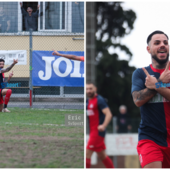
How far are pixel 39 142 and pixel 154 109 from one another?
5.40ft

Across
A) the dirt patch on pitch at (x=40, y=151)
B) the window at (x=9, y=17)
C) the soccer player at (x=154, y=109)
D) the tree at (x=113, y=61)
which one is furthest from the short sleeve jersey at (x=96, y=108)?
the tree at (x=113, y=61)

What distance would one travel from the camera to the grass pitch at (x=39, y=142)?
97.7 inches

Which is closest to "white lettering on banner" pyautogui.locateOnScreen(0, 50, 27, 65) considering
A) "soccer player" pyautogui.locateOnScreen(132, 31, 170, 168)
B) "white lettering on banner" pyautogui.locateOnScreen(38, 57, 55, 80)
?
"white lettering on banner" pyautogui.locateOnScreen(38, 57, 55, 80)

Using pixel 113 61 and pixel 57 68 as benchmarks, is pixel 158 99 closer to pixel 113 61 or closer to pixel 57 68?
pixel 57 68

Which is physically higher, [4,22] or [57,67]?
[4,22]

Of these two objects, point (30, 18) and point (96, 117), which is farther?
point (30, 18)

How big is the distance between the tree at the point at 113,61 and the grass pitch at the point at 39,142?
6301mm

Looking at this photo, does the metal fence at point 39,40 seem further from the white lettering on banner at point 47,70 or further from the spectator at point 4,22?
the white lettering on banner at point 47,70

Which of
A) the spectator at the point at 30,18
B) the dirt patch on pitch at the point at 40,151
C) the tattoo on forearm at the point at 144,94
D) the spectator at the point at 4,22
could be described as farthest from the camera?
the spectator at the point at 4,22

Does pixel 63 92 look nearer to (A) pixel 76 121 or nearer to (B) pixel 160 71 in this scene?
(A) pixel 76 121

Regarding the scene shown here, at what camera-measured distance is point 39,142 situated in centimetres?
311

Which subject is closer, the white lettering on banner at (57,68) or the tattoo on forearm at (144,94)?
the tattoo on forearm at (144,94)

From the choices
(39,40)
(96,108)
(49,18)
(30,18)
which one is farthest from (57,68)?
(96,108)

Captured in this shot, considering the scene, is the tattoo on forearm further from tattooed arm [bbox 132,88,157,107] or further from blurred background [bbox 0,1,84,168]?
blurred background [bbox 0,1,84,168]
